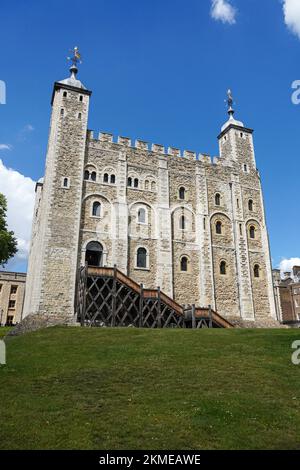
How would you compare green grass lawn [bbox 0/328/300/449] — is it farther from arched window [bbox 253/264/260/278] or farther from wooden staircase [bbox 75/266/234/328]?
arched window [bbox 253/264/260/278]

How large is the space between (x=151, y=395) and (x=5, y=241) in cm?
2089

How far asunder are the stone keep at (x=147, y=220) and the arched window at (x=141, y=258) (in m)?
0.23

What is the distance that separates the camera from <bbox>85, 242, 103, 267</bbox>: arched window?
90.1 feet

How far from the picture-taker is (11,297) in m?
53.1

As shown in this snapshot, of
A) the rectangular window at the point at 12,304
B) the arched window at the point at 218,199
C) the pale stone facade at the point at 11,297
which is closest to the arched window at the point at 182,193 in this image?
the arched window at the point at 218,199

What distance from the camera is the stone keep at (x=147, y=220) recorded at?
86.4ft

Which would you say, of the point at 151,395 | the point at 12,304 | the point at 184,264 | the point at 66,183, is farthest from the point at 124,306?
the point at 12,304

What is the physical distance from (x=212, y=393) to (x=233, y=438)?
2462 millimetres

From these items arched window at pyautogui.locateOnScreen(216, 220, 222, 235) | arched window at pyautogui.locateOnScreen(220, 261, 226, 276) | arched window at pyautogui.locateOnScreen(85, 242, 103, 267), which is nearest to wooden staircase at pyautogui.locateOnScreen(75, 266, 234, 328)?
arched window at pyautogui.locateOnScreen(85, 242, 103, 267)

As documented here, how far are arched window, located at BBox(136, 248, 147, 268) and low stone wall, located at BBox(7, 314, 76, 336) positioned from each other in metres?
6.66

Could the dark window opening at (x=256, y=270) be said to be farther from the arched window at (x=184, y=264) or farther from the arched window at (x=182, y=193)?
the arched window at (x=182, y=193)

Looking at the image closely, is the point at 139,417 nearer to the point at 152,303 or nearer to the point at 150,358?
the point at 150,358

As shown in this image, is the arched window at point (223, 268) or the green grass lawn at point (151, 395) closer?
the green grass lawn at point (151, 395)

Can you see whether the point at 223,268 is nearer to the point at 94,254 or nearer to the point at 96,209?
the point at 94,254
